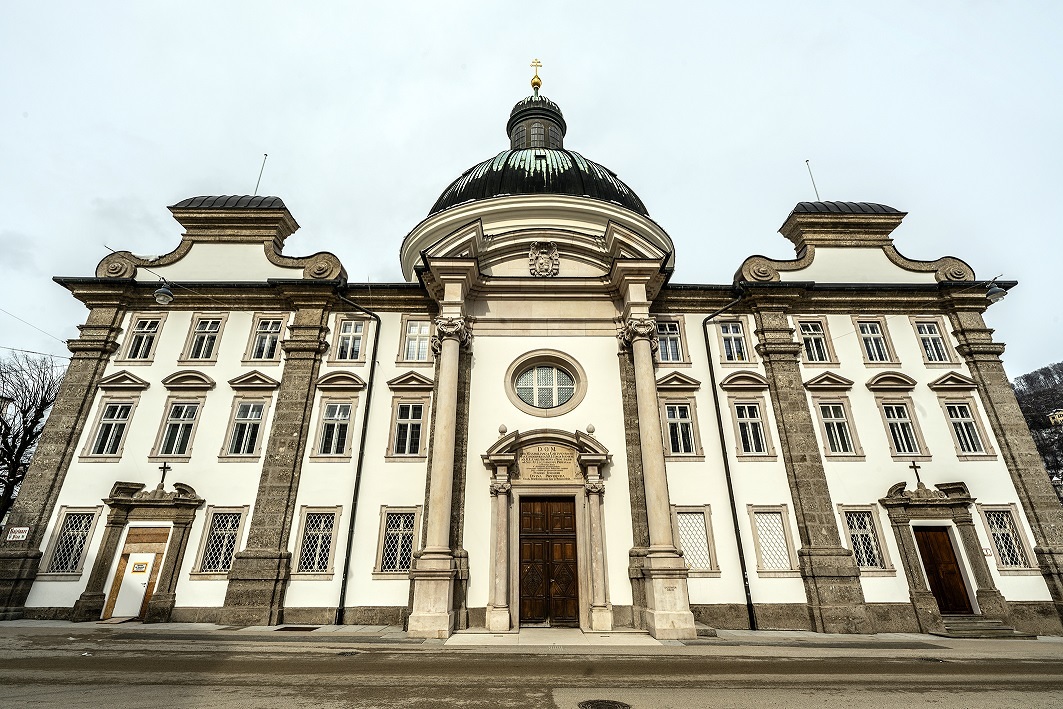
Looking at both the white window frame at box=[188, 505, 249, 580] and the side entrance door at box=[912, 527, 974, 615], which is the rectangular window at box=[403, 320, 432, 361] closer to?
the white window frame at box=[188, 505, 249, 580]

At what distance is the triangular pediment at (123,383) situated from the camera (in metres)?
18.6

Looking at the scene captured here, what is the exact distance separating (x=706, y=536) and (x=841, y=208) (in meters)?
16.2

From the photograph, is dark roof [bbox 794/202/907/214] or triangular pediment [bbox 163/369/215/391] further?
dark roof [bbox 794/202/907/214]

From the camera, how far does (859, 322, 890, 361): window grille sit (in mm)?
19562

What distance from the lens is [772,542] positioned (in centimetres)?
1667

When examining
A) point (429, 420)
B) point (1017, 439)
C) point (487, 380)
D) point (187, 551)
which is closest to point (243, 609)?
point (187, 551)

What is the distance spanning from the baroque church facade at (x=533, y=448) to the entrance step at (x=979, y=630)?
0.38ft

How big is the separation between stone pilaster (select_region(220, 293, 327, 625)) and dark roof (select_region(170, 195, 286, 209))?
503 cm

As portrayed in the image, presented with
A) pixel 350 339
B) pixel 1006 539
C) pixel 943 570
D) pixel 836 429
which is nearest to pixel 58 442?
pixel 350 339

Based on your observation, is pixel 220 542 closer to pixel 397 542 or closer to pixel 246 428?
pixel 246 428

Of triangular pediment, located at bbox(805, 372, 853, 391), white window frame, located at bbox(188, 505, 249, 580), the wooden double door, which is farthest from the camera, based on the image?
triangular pediment, located at bbox(805, 372, 853, 391)

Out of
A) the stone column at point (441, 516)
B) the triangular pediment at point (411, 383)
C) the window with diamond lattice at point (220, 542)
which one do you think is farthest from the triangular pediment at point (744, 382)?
the window with diamond lattice at point (220, 542)

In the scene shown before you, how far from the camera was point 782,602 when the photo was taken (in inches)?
625

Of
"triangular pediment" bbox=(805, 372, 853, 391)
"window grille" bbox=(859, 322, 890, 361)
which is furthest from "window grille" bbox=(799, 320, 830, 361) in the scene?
"window grille" bbox=(859, 322, 890, 361)
